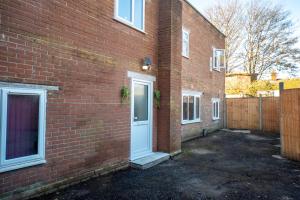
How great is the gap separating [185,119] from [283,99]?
4244mm

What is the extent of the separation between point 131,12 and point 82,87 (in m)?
2.88

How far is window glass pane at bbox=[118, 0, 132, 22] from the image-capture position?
→ 5990 millimetres

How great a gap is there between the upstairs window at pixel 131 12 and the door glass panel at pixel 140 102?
1.83m

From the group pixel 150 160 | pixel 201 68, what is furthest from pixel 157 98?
pixel 201 68

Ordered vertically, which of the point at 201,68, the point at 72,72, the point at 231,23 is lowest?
the point at 72,72

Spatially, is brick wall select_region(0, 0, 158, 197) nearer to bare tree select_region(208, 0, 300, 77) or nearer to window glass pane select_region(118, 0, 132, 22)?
window glass pane select_region(118, 0, 132, 22)

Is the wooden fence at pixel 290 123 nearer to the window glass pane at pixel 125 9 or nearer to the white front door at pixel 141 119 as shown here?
the white front door at pixel 141 119

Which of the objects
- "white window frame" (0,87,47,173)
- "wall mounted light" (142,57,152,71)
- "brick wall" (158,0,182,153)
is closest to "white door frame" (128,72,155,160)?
"wall mounted light" (142,57,152,71)

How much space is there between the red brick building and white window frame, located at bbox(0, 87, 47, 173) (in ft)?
→ 0.05

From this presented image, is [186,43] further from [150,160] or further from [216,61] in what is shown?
[150,160]

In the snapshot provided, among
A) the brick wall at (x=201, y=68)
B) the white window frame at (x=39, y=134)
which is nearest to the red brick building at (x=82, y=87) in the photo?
the white window frame at (x=39, y=134)

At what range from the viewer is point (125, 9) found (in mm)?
6172

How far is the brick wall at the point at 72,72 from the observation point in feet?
12.2

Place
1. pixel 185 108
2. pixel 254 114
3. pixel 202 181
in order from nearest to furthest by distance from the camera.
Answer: pixel 202 181 → pixel 185 108 → pixel 254 114
